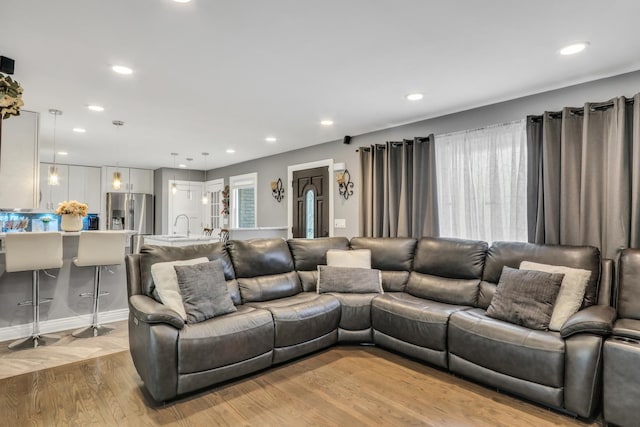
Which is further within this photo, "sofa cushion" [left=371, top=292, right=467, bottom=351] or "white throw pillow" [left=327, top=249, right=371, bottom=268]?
"white throw pillow" [left=327, top=249, right=371, bottom=268]

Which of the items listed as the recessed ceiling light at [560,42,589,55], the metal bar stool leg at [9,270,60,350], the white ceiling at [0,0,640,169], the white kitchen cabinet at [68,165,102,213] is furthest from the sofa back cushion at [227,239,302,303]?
the white kitchen cabinet at [68,165,102,213]

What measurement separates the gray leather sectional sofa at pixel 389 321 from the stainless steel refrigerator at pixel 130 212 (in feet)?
18.0

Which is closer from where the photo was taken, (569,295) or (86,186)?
(569,295)

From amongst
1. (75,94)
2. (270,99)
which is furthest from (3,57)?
(270,99)

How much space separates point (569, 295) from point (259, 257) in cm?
267

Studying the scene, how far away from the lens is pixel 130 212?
810 cm

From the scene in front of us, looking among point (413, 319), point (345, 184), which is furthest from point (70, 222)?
point (413, 319)

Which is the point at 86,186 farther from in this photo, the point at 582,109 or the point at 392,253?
the point at 582,109

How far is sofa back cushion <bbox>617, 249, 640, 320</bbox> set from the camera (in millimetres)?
2520

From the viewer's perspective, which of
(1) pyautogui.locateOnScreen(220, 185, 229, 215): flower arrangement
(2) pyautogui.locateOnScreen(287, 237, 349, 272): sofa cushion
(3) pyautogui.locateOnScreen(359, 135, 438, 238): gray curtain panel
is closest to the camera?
(2) pyautogui.locateOnScreen(287, 237, 349, 272): sofa cushion

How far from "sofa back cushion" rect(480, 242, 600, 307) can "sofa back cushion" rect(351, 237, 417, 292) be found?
0.85m

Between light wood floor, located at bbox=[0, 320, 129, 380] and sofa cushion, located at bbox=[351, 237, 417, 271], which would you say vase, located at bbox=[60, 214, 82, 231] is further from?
sofa cushion, located at bbox=[351, 237, 417, 271]

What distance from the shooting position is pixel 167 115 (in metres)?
4.10

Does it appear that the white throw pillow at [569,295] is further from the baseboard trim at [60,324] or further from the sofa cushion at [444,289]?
the baseboard trim at [60,324]
